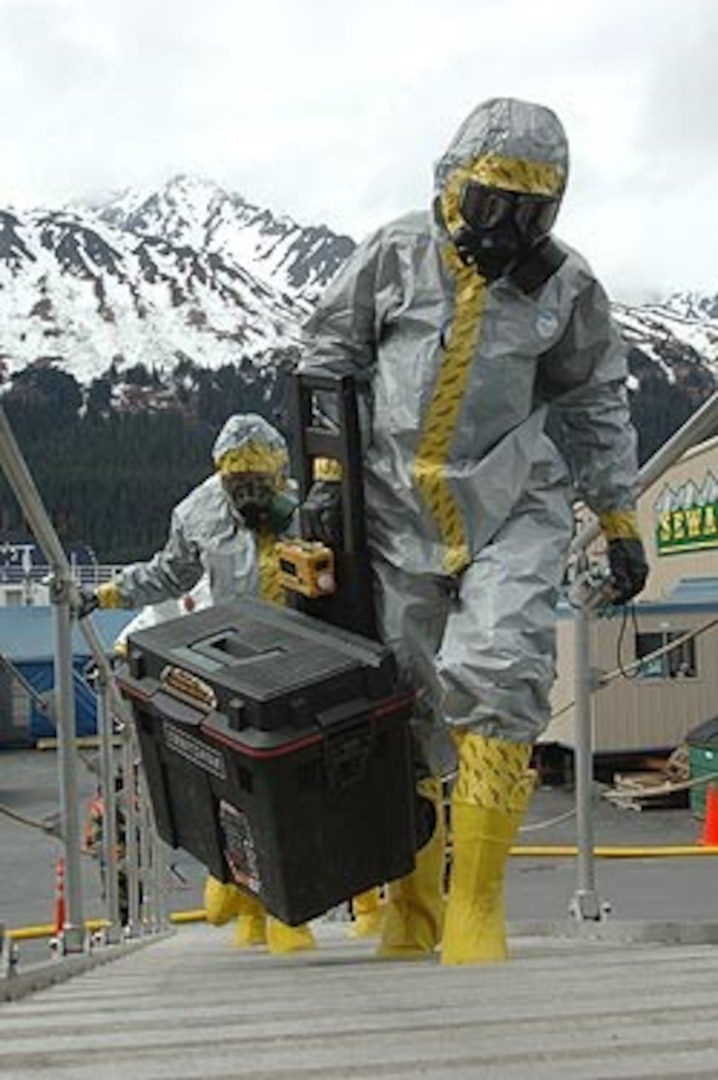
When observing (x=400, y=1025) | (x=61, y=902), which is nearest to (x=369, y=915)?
(x=61, y=902)

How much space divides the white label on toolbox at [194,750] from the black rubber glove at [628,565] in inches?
35.0

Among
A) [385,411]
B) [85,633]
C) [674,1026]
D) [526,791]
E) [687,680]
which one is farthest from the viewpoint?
[687,680]

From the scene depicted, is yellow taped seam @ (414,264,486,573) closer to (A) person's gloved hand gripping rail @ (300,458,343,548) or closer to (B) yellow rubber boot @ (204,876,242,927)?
(A) person's gloved hand gripping rail @ (300,458,343,548)

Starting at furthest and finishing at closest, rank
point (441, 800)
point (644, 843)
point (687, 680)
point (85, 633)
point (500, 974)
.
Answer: point (687, 680)
point (644, 843)
point (85, 633)
point (441, 800)
point (500, 974)

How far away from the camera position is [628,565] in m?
3.22

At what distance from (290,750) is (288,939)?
5.23 ft

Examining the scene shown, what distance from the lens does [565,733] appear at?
17.2 meters

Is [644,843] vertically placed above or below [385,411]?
below

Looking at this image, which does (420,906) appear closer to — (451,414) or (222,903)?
(451,414)

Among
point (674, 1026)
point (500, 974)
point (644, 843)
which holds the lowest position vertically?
point (644, 843)

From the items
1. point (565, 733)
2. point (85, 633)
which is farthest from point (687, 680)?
point (85, 633)

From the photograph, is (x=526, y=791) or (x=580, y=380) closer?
(x=526, y=791)

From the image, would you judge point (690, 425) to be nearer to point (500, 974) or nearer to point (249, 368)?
point (500, 974)

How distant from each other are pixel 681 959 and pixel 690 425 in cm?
149
